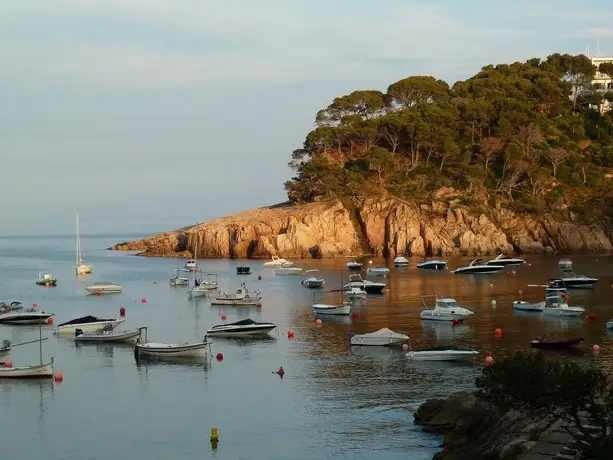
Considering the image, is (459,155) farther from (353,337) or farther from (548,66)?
(353,337)

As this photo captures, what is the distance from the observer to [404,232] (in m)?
120

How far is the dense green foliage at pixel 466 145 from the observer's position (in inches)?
4838

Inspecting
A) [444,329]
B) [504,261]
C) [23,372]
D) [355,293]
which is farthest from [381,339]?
[504,261]

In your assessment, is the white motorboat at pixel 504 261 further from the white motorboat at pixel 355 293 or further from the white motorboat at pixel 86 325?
the white motorboat at pixel 86 325

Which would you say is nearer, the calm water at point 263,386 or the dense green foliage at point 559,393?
the dense green foliage at point 559,393

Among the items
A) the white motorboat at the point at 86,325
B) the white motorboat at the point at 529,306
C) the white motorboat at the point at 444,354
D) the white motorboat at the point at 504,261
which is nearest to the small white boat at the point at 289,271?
the white motorboat at the point at 504,261

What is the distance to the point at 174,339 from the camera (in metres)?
57.5

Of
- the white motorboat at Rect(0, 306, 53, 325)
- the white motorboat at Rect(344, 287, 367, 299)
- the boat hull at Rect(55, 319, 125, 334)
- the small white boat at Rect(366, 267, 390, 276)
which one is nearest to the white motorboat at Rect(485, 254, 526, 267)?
the small white boat at Rect(366, 267, 390, 276)

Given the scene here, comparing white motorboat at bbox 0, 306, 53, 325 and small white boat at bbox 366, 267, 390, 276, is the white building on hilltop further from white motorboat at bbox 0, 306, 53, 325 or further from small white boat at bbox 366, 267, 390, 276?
white motorboat at bbox 0, 306, 53, 325

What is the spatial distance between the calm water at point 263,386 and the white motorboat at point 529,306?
131 centimetres

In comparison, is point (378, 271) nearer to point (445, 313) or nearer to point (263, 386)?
point (445, 313)

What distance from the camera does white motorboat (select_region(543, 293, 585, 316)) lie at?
202 ft

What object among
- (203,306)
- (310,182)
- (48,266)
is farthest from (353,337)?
(48,266)

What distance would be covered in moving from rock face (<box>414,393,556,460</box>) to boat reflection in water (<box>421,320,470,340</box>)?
2046 centimetres
